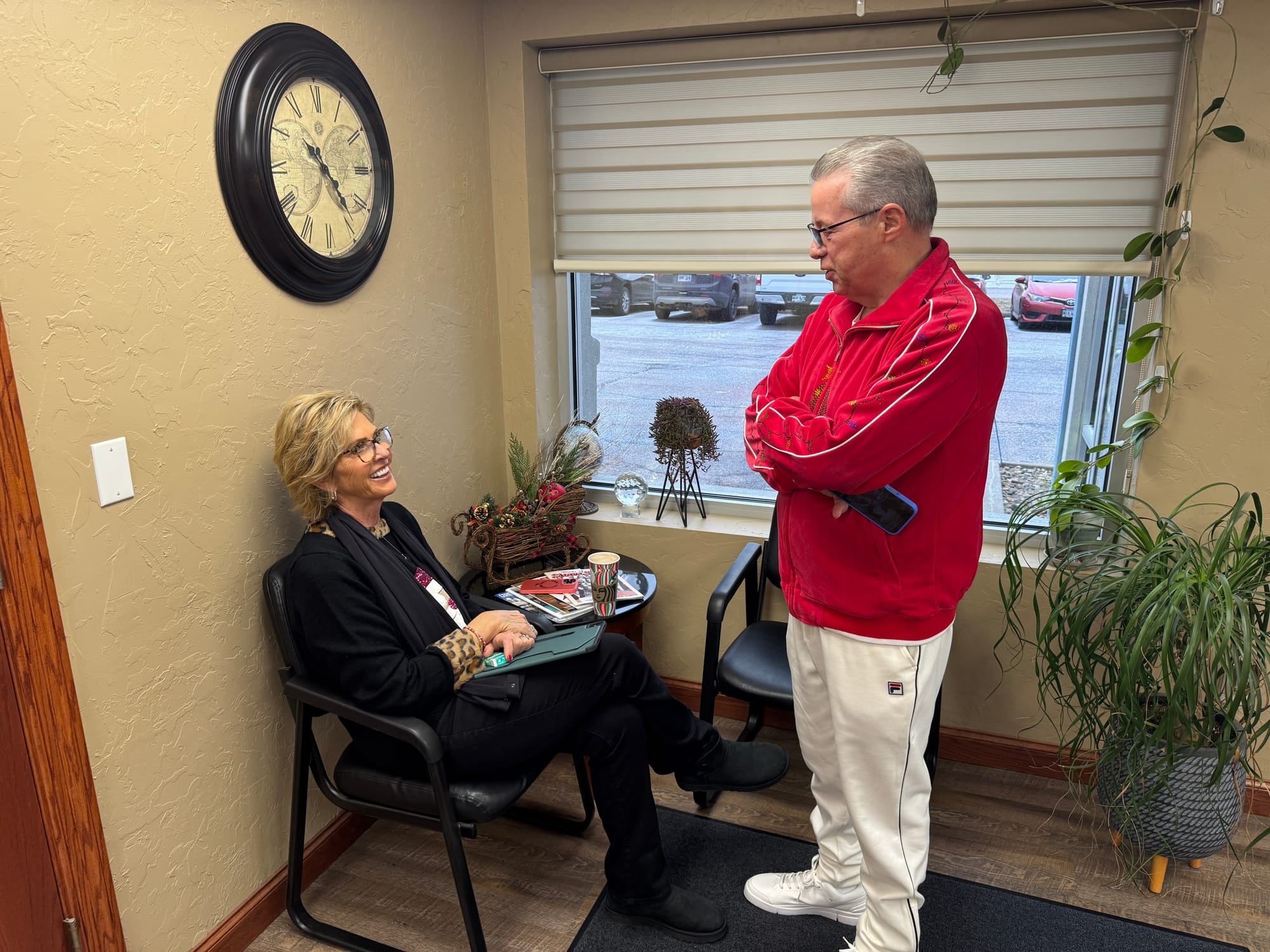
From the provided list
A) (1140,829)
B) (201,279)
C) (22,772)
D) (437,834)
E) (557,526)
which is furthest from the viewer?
(557,526)

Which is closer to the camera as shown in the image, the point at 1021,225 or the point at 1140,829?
the point at 1140,829

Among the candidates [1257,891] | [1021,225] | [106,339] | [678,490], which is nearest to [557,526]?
[678,490]

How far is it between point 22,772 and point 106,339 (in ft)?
2.48

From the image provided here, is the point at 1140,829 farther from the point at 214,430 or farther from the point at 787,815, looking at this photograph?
the point at 214,430

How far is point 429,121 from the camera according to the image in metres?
2.46

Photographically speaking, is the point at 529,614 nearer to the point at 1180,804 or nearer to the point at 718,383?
the point at 718,383

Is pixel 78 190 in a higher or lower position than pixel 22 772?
higher

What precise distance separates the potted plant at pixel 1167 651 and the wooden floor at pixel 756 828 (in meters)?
0.11

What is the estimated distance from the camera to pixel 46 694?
4.97 feet

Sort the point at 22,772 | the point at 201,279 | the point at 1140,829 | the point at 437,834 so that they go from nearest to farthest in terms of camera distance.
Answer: the point at 22,772 < the point at 201,279 < the point at 1140,829 < the point at 437,834

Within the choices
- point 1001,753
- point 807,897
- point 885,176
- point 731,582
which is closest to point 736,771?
point 807,897

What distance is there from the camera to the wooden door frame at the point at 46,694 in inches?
56.1

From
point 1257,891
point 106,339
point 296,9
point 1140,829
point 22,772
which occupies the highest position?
A: point 296,9

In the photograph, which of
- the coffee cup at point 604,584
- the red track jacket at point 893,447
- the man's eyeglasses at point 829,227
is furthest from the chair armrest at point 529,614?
the man's eyeglasses at point 829,227
